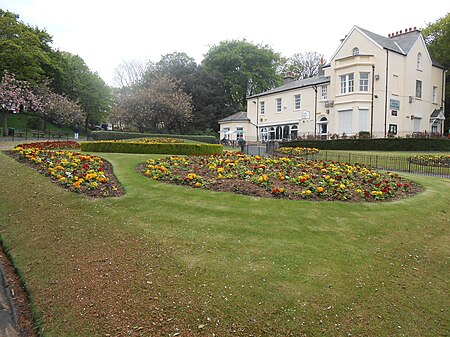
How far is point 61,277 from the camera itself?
433cm

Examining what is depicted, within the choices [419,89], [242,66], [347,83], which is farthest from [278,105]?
[242,66]

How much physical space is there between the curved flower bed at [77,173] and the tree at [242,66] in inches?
1767

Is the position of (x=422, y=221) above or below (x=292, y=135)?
below

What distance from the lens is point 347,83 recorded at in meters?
32.2

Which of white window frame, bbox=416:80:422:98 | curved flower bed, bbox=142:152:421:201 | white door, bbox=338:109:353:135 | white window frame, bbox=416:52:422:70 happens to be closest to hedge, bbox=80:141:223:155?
curved flower bed, bbox=142:152:421:201

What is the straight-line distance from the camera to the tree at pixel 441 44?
1467 inches

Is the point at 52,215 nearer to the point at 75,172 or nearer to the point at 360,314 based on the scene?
the point at 75,172

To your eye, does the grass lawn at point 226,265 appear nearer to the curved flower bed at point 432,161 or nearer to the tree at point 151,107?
the curved flower bed at point 432,161

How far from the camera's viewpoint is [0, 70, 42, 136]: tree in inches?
1296

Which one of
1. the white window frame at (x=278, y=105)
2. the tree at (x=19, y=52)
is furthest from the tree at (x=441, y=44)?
the tree at (x=19, y=52)

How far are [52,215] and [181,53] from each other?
162ft

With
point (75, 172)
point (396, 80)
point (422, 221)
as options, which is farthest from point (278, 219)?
point (396, 80)

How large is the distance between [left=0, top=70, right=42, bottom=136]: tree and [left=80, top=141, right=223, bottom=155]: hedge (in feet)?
69.2

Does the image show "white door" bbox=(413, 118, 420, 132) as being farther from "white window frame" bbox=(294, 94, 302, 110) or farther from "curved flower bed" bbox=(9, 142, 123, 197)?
"curved flower bed" bbox=(9, 142, 123, 197)
